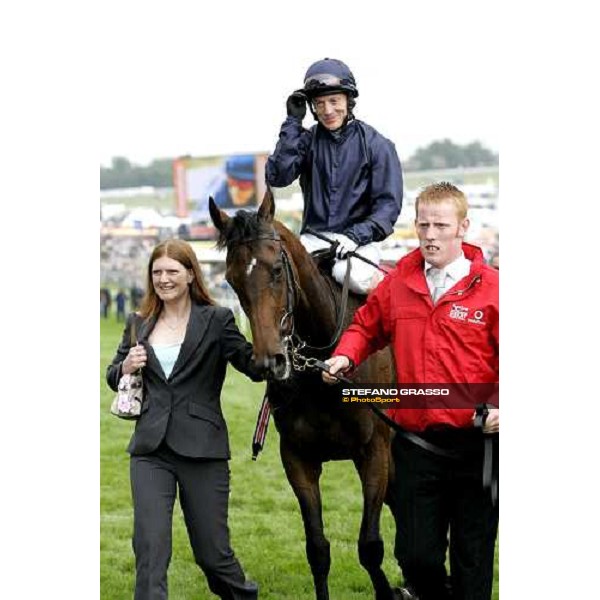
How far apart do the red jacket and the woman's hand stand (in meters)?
0.94

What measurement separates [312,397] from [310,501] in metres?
0.55

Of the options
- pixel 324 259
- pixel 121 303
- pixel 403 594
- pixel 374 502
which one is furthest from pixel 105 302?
pixel 403 594

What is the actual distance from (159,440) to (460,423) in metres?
1.37

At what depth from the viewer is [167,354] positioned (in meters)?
6.06

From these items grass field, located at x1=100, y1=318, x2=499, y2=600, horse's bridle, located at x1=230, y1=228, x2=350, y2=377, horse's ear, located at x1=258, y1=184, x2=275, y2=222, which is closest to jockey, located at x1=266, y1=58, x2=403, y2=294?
horse's bridle, located at x1=230, y1=228, x2=350, y2=377

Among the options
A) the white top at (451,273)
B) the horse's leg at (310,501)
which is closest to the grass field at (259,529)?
the horse's leg at (310,501)

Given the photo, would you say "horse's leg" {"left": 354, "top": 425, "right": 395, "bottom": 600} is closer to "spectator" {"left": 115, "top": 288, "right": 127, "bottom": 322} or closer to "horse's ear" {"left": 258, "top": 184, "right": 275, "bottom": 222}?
"horse's ear" {"left": 258, "top": 184, "right": 275, "bottom": 222}

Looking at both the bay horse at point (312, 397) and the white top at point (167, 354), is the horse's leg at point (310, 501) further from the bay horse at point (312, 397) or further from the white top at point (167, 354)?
the white top at point (167, 354)

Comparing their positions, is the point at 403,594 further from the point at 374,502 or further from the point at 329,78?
the point at 329,78

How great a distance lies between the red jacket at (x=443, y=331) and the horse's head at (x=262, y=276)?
1.09ft

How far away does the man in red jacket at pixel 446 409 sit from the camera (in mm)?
5473

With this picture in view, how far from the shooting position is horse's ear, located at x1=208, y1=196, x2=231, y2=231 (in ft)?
19.2
